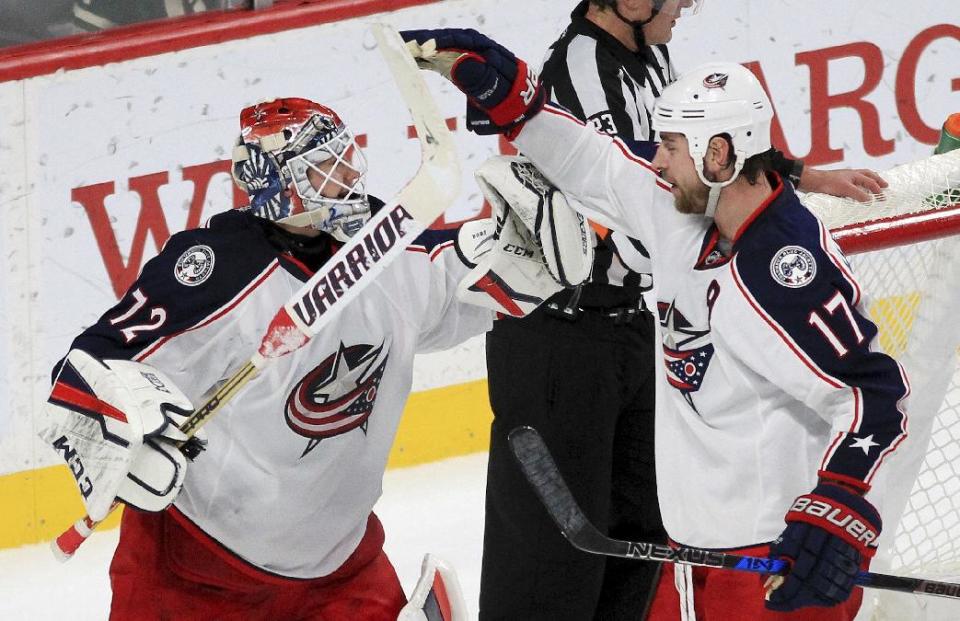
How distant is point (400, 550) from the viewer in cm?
417

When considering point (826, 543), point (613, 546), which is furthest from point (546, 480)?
point (826, 543)

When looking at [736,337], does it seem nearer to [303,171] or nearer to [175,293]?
[303,171]

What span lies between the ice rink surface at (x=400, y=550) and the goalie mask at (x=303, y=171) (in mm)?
1439

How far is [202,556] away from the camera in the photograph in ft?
9.08

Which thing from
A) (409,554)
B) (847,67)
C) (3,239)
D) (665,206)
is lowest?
(409,554)

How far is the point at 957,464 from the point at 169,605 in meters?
1.70

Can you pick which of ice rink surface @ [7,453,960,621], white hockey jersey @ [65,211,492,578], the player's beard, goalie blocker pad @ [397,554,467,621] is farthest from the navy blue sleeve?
ice rink surface @ [7,453,960,621]

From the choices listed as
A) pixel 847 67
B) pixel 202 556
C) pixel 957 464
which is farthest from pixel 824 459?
pixel 847 67

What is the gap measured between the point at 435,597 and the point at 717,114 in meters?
0.89

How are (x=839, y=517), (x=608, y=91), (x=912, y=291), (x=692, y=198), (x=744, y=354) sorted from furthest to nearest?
(x=912, y=291), (x=608, y=91), (x=692, y=198), (x=744, y=354), (x=839, y=517)

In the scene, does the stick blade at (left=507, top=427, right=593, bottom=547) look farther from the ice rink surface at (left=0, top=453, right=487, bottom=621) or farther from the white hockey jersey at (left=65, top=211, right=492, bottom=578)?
the ice rink surface at (left=0, top=453, right=487, bottom=621)

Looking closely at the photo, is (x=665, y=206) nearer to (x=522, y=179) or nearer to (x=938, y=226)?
(x=522, y=179)

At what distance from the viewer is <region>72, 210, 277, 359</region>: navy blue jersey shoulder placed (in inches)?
102

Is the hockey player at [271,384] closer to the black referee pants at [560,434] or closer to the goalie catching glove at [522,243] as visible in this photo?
the goalie catching glove at [522,243]
